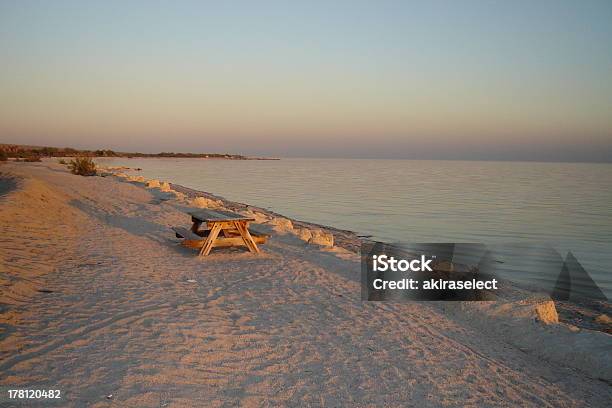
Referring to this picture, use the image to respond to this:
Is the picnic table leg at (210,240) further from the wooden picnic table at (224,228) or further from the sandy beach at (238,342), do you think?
the sandy beach at (238,342)

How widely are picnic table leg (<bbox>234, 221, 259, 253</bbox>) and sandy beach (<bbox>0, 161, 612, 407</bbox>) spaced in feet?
2.67

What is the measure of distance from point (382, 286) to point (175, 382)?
4767mm

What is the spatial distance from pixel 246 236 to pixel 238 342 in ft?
16.0

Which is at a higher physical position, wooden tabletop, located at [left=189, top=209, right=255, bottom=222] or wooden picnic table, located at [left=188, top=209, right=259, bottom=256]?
wooden tabletop, located at [left=189, top=209, right=255, bottom=222]

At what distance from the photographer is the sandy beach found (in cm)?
386

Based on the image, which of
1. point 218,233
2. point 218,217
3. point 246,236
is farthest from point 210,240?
point 246,236

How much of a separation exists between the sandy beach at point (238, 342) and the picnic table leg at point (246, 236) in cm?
81

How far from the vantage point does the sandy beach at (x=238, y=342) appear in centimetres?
386

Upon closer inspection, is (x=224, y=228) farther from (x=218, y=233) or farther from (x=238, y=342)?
(x=238, y=342)

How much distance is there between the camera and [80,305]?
18.6ft

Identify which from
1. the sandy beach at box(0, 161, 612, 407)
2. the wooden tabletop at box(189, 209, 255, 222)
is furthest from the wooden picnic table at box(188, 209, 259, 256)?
the sandy beach at box(0, 161, 612, 407)

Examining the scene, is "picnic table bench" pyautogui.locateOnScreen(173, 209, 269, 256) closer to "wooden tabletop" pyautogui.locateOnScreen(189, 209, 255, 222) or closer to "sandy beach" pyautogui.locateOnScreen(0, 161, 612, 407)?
"wooden tabletop" pyautogui.locateOnScreen(189, 209, 255, 222)

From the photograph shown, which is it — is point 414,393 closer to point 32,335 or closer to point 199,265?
point 32,335

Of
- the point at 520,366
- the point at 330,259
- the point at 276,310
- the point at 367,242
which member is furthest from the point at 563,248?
the point at 276,310
